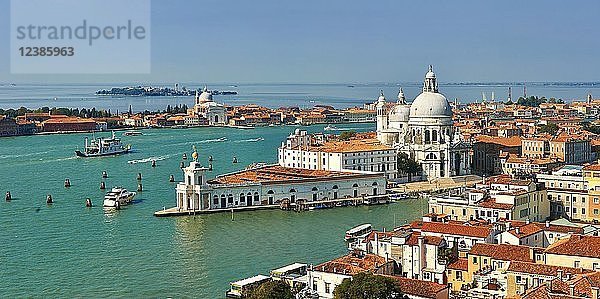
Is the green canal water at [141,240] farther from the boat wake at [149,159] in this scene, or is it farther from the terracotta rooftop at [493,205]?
the boat wake at [149,159]

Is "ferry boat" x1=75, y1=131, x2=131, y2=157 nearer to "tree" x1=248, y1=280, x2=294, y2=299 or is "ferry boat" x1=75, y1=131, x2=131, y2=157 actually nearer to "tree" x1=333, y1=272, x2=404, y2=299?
"tree" x1=248, y1=280, x2=294, y2=299

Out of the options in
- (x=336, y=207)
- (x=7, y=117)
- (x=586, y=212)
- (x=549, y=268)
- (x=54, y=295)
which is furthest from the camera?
(x=7, y=117)

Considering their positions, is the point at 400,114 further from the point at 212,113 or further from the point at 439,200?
A: the point at 212,113

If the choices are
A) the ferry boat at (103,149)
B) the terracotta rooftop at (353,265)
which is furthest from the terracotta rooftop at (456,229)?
the ferry boat at (103,149)

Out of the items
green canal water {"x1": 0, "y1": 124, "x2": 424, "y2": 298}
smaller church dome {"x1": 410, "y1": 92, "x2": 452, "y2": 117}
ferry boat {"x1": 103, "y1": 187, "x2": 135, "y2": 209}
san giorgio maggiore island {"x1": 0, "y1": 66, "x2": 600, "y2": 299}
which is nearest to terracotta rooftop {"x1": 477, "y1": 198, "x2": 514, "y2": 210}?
san giorgio maggiore island {"x1": 0, "y1": 66, "x2": 600, "y2": 299}

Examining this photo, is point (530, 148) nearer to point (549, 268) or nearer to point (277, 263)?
point (277, 263)

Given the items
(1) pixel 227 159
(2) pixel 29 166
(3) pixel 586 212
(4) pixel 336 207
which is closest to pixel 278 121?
(1) pixel 227 159
